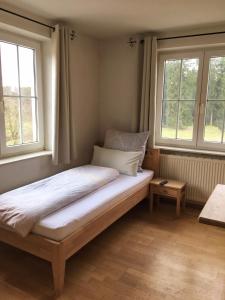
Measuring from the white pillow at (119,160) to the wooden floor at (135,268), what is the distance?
681 millimetres

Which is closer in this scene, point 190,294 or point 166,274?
point 190,294

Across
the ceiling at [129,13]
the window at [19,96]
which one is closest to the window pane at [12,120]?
the window at [19,96]

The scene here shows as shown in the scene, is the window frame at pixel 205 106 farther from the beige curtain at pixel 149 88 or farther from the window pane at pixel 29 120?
the window pane at pixel 29 120

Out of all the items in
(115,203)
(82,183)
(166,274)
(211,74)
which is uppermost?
(211,74)

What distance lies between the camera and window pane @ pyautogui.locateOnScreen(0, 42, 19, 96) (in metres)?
2.55

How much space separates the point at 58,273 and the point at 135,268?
679mm

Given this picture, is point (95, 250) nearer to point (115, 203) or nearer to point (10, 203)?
point (115, 203)

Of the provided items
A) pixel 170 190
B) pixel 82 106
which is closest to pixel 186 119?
pixel 170 190

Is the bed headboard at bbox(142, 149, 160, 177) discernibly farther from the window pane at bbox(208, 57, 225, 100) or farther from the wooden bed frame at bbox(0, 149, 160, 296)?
the wooden bed frame at bbox(0, 149, 160, 296)

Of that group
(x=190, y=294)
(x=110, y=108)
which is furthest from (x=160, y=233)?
(x=110, y=108)

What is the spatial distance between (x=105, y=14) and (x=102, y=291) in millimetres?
2558

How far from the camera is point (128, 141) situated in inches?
129

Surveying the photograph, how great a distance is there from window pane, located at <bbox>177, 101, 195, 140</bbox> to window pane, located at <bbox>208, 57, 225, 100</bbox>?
282 millimetres

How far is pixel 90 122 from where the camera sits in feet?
11.8
